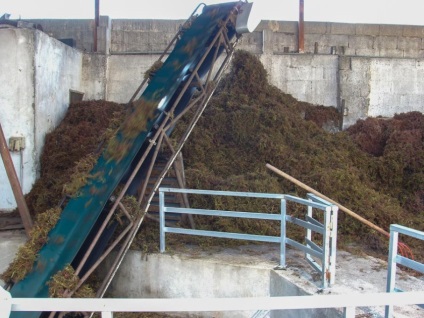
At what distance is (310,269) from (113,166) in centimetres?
242

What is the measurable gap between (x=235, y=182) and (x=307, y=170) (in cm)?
131

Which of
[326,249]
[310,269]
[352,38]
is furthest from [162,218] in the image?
[352,38]

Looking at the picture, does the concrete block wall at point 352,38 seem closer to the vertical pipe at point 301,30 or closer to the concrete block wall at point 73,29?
the vertical pipe at point 301,30

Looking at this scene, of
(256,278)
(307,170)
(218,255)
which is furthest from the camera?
(307,170)

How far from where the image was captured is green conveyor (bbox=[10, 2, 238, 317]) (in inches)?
154

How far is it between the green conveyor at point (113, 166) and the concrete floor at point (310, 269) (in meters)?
1.16

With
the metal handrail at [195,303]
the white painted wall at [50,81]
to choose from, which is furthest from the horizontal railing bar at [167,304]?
the white painted wall at [50,81]

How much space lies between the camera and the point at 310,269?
3.98 metres

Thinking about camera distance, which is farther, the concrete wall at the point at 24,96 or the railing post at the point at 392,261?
the concrete wall at the point at 24,96

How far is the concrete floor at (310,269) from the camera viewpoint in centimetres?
344

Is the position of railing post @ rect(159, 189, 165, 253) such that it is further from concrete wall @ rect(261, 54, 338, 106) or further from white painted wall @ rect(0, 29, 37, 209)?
concrete wall @ rect(261, 54, 338, 106)

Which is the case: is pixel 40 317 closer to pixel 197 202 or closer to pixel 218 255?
pixel 218 255

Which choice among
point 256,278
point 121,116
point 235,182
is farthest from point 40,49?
point 256,278

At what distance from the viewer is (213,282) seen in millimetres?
4383
